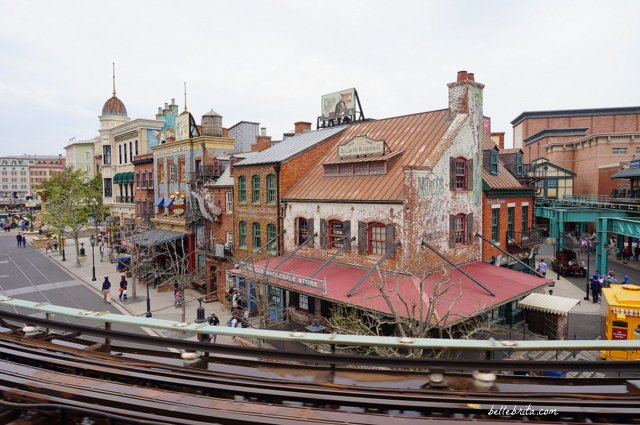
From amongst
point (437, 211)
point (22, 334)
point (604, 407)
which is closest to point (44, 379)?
point (22, 334)

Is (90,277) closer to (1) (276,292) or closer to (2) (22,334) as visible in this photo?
(1) (276,292)

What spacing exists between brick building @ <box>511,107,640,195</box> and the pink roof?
43574mm

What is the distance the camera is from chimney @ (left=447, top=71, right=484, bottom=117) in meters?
20.1

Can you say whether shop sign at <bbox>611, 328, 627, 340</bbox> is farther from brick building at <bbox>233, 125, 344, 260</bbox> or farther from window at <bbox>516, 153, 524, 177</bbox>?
brick building at <bbox>233, 125, 344, 260</bbox>

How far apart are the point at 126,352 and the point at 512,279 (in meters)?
18.1

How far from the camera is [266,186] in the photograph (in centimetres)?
2495

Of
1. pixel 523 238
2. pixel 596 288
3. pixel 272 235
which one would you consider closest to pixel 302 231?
pixel 272 235

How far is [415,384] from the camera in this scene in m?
3.86

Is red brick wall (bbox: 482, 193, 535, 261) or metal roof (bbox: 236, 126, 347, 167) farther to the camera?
metal roof (bbox: 236, 126, 347, 167)

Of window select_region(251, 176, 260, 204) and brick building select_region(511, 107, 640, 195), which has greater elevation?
brick building select_region(511, 107, 640, 195)

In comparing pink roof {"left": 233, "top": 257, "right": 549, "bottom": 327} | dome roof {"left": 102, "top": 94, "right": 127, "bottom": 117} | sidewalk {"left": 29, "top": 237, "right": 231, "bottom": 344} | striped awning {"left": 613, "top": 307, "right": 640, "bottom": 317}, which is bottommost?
sidewalk {"left": 29, "top": 237, "right": 231, "bottom": 344}

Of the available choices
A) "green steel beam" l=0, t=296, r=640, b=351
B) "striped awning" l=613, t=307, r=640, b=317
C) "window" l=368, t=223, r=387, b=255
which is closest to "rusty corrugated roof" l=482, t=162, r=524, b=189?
"window" l=368, t=223, r=387, b=255

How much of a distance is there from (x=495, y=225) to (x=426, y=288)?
10.1 meters

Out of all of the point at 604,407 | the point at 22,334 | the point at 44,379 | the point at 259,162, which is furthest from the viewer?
the point at 259,162
